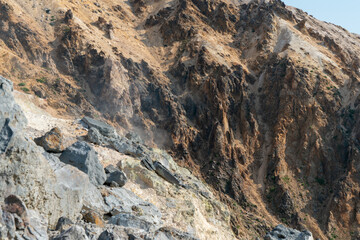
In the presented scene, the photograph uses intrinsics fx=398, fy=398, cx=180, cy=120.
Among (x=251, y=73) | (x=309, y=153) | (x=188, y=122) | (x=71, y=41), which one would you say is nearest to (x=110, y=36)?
(x=71, y=41)

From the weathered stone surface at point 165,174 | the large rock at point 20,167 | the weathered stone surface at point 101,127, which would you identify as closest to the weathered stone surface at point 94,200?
the large rock at point 20,167

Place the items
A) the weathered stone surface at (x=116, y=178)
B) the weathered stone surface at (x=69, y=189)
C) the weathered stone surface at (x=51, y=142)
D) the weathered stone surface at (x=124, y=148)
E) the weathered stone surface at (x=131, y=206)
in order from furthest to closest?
the weathered stone surface at (x=124, y=148) < the weathered stone surface at (x=116, y=178) < the weathered stone surface at (x=51, y=142) < the weathered stone surface at (x=131, y=206) < the weathered stone surface at (x=69, y=189)

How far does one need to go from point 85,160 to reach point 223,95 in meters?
33.7

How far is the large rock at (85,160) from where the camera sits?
43.7ft

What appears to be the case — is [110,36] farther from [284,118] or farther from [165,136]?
[284,118]

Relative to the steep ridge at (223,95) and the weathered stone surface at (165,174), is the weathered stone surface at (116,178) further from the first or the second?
the steep ridge at (223,95)

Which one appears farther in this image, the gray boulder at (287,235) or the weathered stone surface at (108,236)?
the gray boulder at (287,235)

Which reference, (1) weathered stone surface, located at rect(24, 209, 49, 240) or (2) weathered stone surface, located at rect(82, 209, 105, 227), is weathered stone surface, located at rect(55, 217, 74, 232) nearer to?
(1) weathered stone surface, located at rect(24, 209, 49, 240)

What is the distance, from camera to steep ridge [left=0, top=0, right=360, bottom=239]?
127 feet

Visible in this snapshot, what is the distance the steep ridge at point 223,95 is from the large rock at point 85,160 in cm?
2260

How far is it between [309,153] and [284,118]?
485 cm

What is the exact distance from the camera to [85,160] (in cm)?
1334

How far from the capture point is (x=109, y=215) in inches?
471

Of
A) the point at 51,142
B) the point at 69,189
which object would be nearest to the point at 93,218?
the point at 69,189
